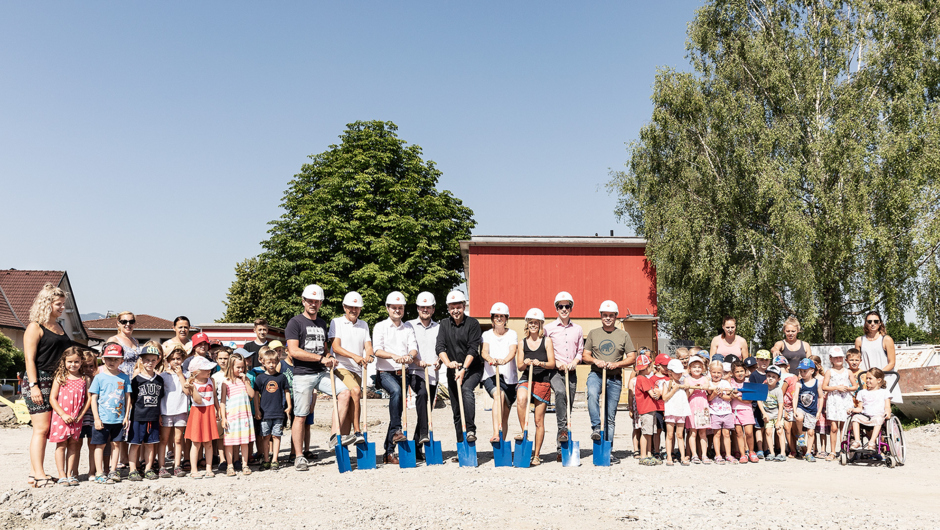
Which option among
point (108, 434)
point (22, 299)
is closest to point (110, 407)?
point (108, 434)

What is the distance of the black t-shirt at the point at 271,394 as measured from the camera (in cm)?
832

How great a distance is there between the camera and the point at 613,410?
844cm

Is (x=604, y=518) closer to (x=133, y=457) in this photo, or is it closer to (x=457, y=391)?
(x=457, y=391)

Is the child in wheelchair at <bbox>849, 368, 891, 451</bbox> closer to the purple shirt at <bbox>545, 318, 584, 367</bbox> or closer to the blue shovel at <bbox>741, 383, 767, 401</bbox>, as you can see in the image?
the blue shovel at <bbox>741, 383, 767, 401</bbox>

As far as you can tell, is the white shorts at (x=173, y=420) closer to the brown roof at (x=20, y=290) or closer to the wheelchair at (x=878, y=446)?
the wheelchair at (x=878, y=446)

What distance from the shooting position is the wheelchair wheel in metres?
8.43

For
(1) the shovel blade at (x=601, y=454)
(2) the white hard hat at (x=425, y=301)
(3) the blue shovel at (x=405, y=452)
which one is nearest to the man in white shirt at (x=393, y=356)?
(3) the blue shovel at (x=405, y=452)

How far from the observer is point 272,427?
8336 millimetres

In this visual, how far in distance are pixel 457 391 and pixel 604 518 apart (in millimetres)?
3180

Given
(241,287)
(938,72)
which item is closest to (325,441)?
(938,72)

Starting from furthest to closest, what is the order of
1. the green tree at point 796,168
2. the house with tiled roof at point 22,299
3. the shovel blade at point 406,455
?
the house with tiled roof at point 22,299 < the green tree at point 796,168 < the shovel blade at point 406,455

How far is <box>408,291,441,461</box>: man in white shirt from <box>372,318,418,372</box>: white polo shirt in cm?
16

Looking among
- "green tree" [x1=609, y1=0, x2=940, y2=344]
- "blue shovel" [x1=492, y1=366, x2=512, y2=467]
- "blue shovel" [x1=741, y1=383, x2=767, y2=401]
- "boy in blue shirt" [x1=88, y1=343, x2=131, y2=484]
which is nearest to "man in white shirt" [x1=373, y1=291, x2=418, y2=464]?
"blue shovel" [x1=492, y1=366, x2=512, y2=467]

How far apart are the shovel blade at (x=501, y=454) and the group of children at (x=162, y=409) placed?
2590mm
